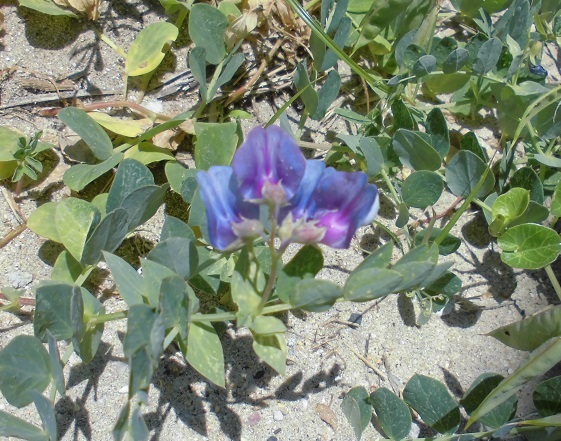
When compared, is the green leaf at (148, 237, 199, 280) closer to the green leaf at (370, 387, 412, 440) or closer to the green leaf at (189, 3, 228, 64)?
the green leaf at (370, 387, 412, 440)

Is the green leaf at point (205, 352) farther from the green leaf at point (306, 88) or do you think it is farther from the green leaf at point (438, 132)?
the green leaf at point (438, 132)

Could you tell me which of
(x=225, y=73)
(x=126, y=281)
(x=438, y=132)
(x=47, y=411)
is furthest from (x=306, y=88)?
(x=47, y=411)

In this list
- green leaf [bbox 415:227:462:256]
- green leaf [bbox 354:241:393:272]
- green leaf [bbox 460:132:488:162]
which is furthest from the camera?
green leaf [bbox 460:132:488:162]

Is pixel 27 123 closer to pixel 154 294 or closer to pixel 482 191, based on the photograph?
pixel 154 294

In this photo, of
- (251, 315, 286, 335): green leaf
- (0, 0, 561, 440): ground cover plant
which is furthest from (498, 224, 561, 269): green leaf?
(251, 315, 286, 335): green leaf

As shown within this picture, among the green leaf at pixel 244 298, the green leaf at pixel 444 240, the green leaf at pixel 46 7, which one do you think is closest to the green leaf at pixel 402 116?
the green leaf at pixel 444 240

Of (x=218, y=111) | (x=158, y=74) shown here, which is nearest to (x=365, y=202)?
(x=218, y=111)
